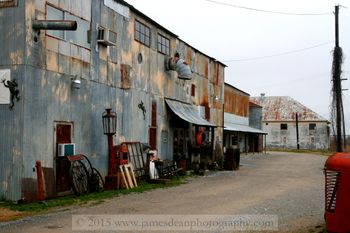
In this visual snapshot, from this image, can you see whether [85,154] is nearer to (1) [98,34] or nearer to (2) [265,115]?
(1) [98,34]

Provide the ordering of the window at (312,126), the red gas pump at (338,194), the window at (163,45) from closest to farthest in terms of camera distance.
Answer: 1. the red gas pump at (338,194)
2. the window at (163,45)
3. the window at (312,126)

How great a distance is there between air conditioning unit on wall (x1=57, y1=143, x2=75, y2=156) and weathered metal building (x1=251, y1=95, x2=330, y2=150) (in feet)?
170

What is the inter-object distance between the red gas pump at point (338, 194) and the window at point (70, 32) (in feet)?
27.5

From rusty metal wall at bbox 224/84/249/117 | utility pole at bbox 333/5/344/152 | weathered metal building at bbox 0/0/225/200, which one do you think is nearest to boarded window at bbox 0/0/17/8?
weathered metal building at bbox 0/0/225/200

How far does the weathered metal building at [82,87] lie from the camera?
1176 centimetres

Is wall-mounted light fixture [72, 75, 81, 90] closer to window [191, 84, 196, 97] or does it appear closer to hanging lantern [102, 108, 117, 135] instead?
hanging lantern [102, 108, 117, 135]

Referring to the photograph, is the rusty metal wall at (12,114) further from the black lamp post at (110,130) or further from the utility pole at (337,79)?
the utility pole at (337,79)

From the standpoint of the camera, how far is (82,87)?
46.3 ft

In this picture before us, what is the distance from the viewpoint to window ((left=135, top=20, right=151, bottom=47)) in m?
17.9

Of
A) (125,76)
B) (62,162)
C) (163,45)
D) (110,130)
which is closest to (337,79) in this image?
(163,45)

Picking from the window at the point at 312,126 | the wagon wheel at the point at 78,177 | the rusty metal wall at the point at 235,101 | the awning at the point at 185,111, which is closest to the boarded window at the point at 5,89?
the wagon wheel at the point at 78,177

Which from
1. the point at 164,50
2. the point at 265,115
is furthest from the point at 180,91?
the point at 265,115

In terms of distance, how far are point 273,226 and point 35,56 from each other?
713cm

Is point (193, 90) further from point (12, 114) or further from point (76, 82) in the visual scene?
point (12, 114)
